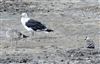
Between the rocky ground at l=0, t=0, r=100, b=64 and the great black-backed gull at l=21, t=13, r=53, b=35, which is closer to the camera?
the rocky ground at l=0, t=0, r=100, b=64

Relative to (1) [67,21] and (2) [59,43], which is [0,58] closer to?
(2) [59,43]

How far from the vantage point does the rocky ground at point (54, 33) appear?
1178 centimetres

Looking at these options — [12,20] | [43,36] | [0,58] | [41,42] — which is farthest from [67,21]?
[0,58]

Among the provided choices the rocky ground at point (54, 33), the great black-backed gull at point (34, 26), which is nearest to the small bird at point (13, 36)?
the rocky ground at point (54, 33)

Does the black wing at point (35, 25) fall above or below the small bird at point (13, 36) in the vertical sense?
above

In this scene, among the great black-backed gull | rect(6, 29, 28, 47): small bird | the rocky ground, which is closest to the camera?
the rocky ground

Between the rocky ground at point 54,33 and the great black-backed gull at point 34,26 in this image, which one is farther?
the great black-backed gull at point 34,26

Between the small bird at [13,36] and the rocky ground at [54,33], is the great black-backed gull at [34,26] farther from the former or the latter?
the small bird at [13,36]

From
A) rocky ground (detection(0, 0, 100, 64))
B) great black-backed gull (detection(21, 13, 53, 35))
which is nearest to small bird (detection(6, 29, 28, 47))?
rocky ground (detection(0, 0, 100, 64))

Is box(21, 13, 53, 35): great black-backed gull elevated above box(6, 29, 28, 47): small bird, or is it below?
above

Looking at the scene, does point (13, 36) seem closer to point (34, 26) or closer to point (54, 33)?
point (34, 26)

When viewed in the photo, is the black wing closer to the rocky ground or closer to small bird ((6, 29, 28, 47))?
the rocky ground

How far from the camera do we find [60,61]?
11.4m

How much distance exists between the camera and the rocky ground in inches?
464
